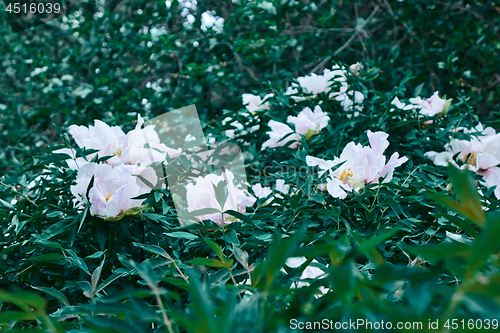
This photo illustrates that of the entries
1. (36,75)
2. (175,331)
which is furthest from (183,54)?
(175,331)

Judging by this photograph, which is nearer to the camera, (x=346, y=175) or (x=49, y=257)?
(x=49, y=257)

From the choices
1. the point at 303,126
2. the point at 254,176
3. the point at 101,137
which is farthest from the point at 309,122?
the point at 101,137

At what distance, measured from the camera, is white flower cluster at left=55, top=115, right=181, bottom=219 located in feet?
2.35

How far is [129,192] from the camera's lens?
0.73 metres

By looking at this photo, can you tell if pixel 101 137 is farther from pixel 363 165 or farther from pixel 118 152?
pixel 363 165

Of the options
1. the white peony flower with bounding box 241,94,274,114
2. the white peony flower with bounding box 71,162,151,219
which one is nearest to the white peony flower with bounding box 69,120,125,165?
the white peony flower with bounding box 71,162,151,219

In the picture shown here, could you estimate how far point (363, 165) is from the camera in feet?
2.68

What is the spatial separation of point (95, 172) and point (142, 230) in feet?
0.49

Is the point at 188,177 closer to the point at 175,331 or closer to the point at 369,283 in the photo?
the point at 175,331

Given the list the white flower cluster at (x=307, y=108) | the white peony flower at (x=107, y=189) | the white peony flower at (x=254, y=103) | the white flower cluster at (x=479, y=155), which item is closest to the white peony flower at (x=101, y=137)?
the white peony flower at (x=107, y=189)

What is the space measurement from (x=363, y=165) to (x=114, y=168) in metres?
0.51

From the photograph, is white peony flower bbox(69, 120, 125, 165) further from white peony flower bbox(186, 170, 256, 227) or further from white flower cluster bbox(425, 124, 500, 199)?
white flower cluster bbox(425, 124, 500, 199)

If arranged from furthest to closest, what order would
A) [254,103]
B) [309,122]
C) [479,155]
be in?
[254,103] → [309,122] → [479,155]

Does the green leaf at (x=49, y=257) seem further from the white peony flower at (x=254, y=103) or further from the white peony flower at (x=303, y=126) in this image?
the white peony flower at (x=254, y=103)
